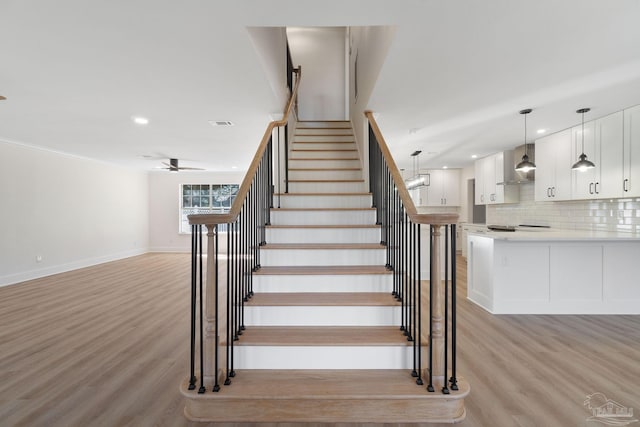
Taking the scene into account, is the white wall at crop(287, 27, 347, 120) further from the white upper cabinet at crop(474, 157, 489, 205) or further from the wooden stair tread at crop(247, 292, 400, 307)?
the wooden stair tread at crop(247, 292, 400, 307)

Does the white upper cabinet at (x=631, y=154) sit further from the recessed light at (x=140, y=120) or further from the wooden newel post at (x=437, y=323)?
the recessed light at (x=140, y=120)

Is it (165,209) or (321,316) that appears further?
(165,209)

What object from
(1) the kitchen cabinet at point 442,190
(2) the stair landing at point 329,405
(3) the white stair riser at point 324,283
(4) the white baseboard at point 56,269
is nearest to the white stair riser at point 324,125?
(1) the kitchen cabinet at point 442,190

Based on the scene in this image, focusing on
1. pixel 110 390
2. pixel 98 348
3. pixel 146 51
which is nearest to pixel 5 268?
pixel 98 348

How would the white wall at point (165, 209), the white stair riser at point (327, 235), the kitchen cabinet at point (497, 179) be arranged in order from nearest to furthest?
the white stair riser at point (327, 235) < the kitchen cabinet at point (497, 179) < the white wall at point (165, 209)

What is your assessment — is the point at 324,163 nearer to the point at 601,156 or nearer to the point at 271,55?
the point at 271,55

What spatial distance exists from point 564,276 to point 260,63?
4.31m

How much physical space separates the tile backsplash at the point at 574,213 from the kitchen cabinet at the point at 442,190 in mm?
1648

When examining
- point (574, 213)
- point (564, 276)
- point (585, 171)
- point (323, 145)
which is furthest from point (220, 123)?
point (574, 213)

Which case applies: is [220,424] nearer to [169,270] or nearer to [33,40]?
[33,40]

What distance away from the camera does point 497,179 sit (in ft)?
21.8

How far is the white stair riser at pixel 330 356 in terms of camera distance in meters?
1.99

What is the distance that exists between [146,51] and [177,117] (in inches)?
73.7

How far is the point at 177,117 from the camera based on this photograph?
4195 millimetres
